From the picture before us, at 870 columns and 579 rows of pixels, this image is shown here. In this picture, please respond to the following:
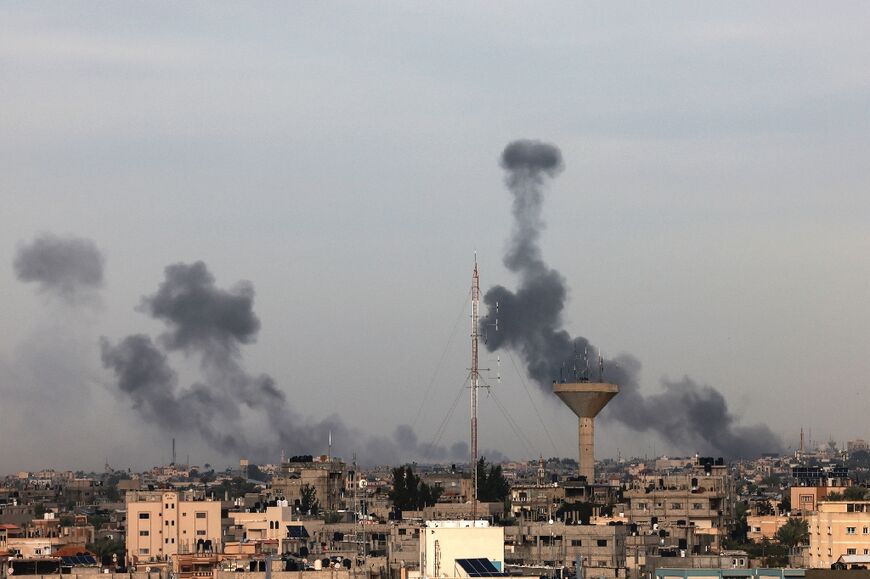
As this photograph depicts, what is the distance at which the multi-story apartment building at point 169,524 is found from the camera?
142 metres

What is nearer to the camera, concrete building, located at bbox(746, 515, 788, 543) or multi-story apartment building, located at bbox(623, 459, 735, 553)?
multi-story apartment building, located at bbox(623, 459, 735, 553)

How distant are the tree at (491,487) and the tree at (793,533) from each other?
2126 centimetres

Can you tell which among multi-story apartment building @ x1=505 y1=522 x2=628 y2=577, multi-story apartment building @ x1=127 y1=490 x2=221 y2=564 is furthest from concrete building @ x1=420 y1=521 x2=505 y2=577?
multi-story apartment building @ x1=127 y1=490 x2=221 y2=564

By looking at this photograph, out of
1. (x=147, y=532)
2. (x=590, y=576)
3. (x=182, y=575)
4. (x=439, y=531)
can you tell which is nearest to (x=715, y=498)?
(x=147, y=532)

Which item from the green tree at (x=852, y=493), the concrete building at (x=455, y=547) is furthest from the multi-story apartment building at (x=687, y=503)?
the concrete building at (x=455, y=547)

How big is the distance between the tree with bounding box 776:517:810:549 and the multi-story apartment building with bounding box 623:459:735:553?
3.69 m

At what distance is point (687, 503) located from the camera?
166000 mm

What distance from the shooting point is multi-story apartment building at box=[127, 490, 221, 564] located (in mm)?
142125

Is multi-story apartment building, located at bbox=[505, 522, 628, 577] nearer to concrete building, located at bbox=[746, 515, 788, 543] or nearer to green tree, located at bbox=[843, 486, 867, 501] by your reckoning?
concrete building, located at bbox=[746, 515, 788, 543]

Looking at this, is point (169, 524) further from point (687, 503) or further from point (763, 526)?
point (763, 526)

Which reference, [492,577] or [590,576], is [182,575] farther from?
[492,577]

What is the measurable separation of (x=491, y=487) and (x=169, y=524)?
35886 millimetres

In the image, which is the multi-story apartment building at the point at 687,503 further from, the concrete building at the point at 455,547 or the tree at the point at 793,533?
the concrete building at the point at 455,547

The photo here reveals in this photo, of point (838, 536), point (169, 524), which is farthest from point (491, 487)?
point (838, 536)
